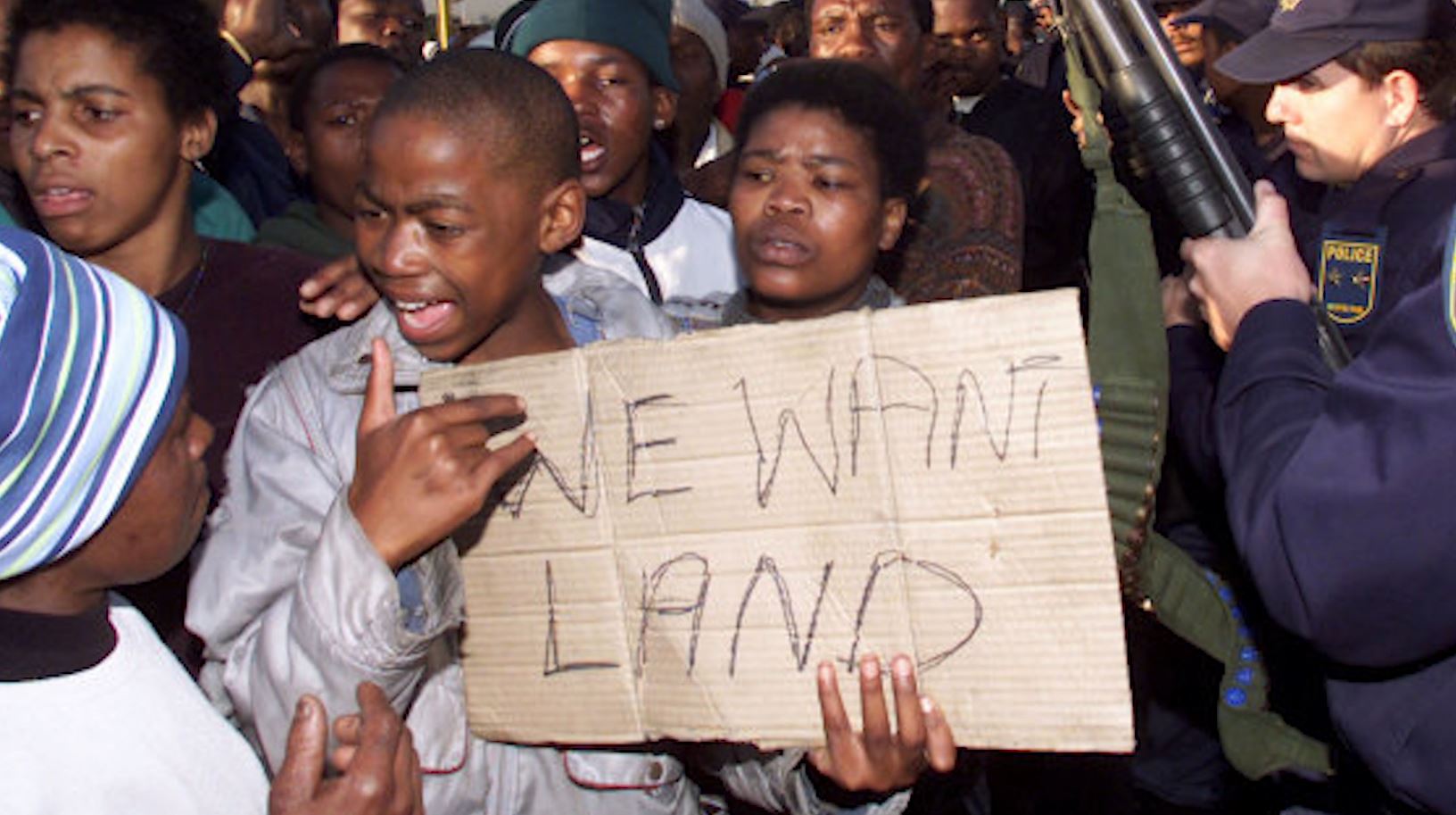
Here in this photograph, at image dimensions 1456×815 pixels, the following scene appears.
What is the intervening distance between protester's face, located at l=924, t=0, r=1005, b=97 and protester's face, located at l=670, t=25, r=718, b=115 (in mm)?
824

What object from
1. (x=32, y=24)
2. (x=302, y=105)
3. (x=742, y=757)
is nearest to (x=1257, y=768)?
(x=742, y=757)

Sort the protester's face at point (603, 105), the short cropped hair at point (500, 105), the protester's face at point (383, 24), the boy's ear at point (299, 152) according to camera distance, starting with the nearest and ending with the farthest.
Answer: the short cropped hair at point (500, 105)
the protester's face at point (603, 105)
the boy's ear at point (299, 152)
the protester's face at point (383, 24)

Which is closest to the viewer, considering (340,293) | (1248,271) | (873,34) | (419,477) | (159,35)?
(419,477)

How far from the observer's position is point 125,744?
67.0 inches

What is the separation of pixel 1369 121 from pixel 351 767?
96.4 inches

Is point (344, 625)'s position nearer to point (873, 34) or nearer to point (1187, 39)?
point (873, 34)

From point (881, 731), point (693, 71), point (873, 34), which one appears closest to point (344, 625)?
point (881, 731)

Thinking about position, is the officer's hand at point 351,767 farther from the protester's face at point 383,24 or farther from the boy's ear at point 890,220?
the protester's face at point 383,24

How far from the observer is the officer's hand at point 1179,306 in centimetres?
292

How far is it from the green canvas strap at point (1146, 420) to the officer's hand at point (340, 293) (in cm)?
122

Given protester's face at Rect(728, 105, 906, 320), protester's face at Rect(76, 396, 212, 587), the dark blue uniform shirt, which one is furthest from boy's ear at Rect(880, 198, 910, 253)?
protester's face at Rect(76, 396, 212, 587)

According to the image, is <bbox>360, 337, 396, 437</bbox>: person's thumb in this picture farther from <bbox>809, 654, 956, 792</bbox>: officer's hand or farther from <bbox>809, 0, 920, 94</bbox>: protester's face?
<bbox>809, 0, 920, 94</bbox>: protester's face

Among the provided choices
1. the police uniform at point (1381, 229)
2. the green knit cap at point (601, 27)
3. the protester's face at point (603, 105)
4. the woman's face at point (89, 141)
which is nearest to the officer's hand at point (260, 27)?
the green knit cap at point (601, 27)

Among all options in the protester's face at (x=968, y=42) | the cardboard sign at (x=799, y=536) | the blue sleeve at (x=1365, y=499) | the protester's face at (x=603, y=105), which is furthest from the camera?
the protester's face at (x=968, y=42)
